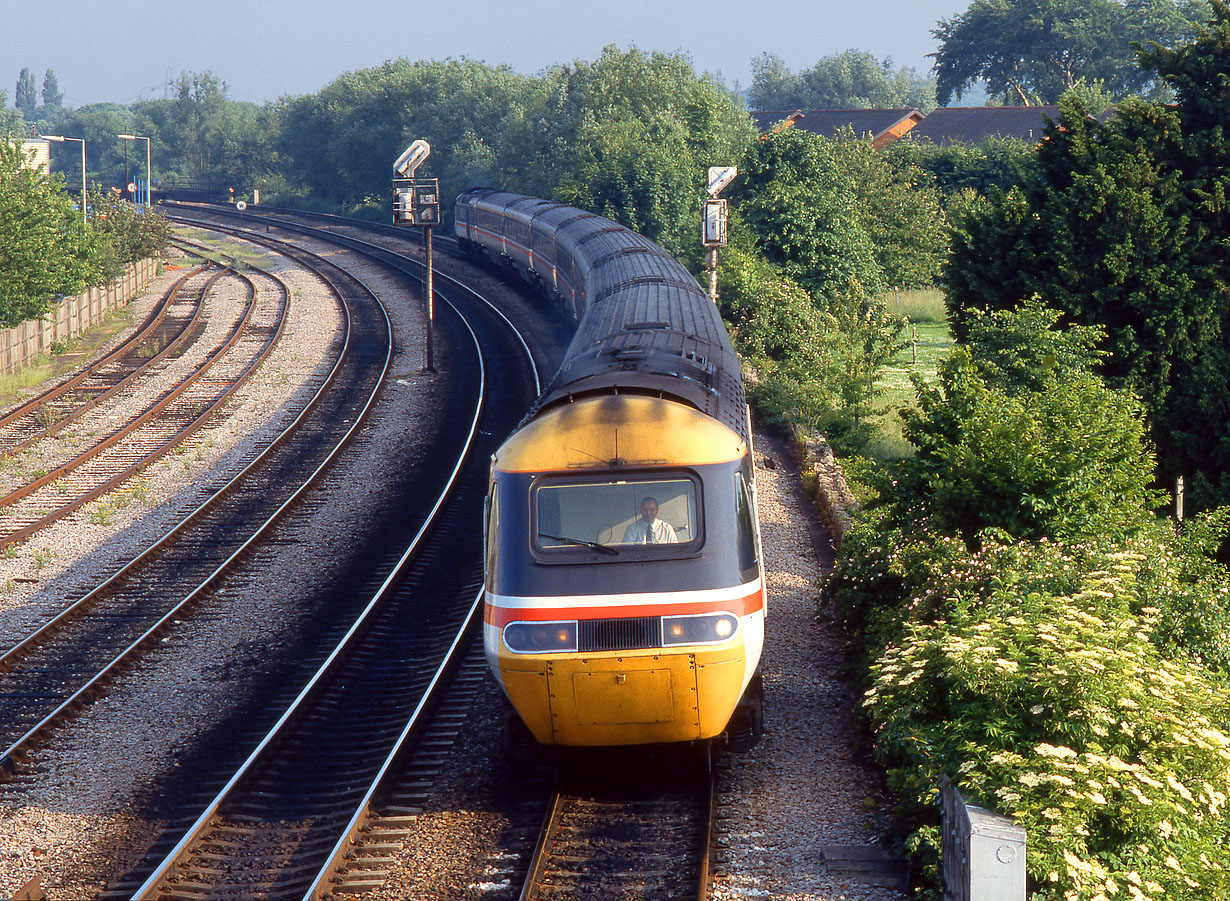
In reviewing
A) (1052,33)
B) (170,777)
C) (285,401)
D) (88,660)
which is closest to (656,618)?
(170,777)

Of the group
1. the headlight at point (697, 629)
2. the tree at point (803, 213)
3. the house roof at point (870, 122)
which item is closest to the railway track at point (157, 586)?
the headlight at point (697, 629)

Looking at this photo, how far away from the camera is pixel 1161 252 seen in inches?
914

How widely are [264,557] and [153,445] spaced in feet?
27.3

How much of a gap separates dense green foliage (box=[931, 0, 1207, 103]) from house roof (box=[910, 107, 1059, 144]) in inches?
591

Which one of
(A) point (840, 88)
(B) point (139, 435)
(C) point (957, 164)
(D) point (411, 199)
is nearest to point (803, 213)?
Result: (D) point (411, 199)

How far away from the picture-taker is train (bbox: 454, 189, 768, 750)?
9.51 m

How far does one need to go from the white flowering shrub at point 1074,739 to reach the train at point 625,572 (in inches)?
54.6

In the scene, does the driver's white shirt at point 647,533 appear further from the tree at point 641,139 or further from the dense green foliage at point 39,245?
the tree at point 641,139

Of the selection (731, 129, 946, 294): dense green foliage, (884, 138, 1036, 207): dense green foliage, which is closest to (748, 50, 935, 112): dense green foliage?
(884, 138, 1036, 207): dense green foliage

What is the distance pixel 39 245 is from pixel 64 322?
440 centimetres

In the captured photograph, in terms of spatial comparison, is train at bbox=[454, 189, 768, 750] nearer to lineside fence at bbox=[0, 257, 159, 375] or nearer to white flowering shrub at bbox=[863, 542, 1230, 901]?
white flowering shrub at bbox=[863, 542, 1230, 901]

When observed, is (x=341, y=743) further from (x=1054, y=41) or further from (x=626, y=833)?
(x=1054, y=41)

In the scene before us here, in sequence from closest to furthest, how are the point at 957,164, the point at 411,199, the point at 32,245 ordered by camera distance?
1. the point at 32,245
2. the point at 411,199
3. the point at 957,164

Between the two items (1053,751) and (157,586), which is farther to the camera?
(157,586)
